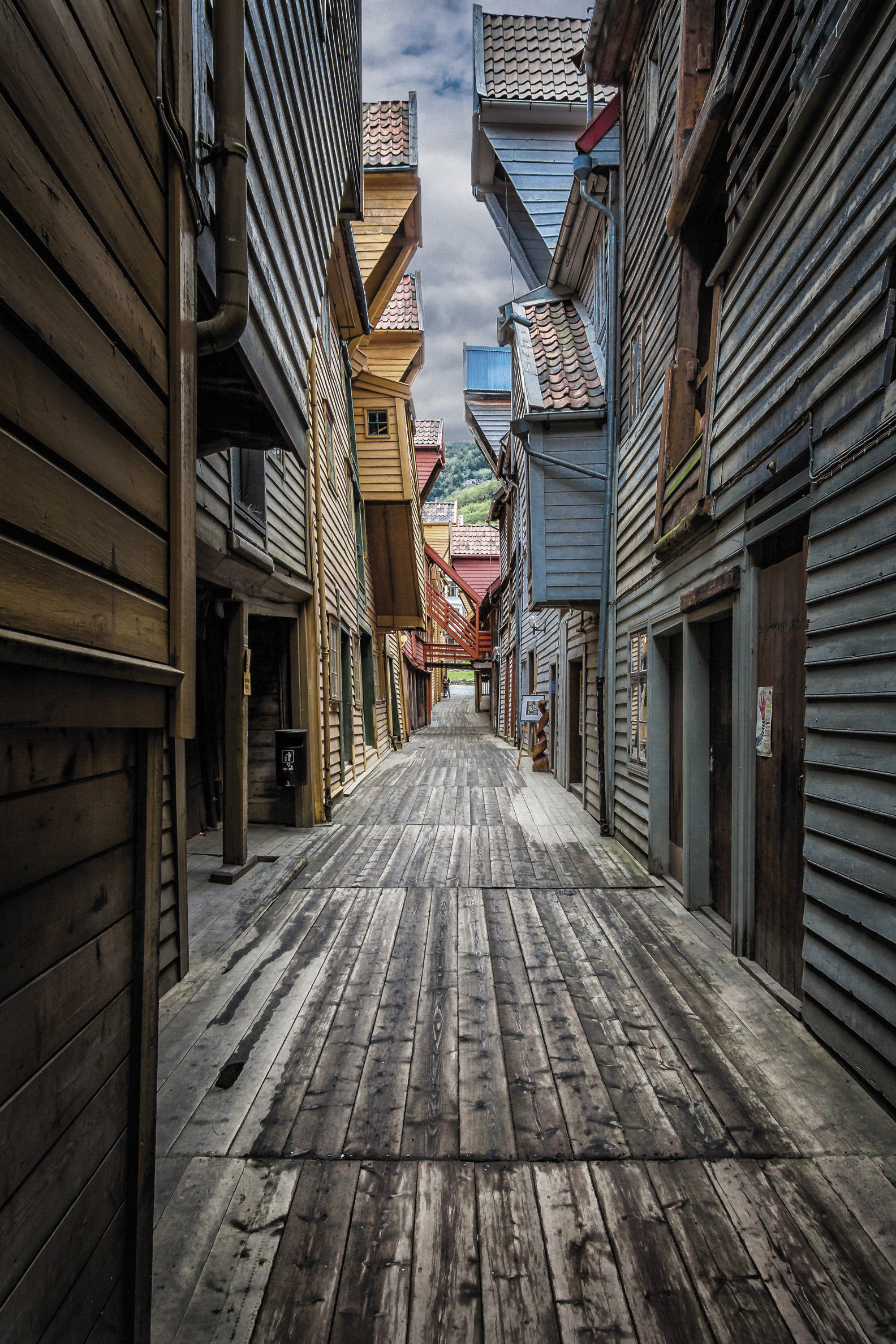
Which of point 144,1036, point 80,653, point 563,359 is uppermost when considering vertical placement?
point 563,359

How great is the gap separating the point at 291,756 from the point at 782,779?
4470 mm

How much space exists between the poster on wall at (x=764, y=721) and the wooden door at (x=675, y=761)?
152cm

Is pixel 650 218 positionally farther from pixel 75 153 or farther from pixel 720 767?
pixel 75 153

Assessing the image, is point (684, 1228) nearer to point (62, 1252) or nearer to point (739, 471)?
point (62, 1252)

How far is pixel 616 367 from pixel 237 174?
5.24 m

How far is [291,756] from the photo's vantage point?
6387mm

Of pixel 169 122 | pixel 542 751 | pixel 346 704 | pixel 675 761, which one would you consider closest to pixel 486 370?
pixel 542 751

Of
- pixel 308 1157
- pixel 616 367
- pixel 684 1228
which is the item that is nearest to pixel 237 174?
pixel 308 1157

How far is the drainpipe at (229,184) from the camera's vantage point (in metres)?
2.30

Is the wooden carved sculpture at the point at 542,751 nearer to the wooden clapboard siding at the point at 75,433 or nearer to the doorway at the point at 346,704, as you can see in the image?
the doorway at the point at 346,704

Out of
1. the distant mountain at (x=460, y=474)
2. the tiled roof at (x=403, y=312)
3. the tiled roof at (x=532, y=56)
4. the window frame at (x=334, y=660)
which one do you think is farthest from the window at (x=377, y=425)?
the distant mountain at (x=460, y=474)

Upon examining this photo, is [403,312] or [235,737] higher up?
[403,312]

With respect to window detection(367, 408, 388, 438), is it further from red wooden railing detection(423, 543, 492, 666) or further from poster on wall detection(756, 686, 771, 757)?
red wooden railing detection(423, 543, 492, 666)

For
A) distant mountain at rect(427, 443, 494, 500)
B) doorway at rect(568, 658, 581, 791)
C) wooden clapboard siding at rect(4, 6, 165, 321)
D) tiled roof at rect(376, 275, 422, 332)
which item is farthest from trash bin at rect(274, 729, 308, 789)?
distant mountain at rect(427, 443, 494, 500)
